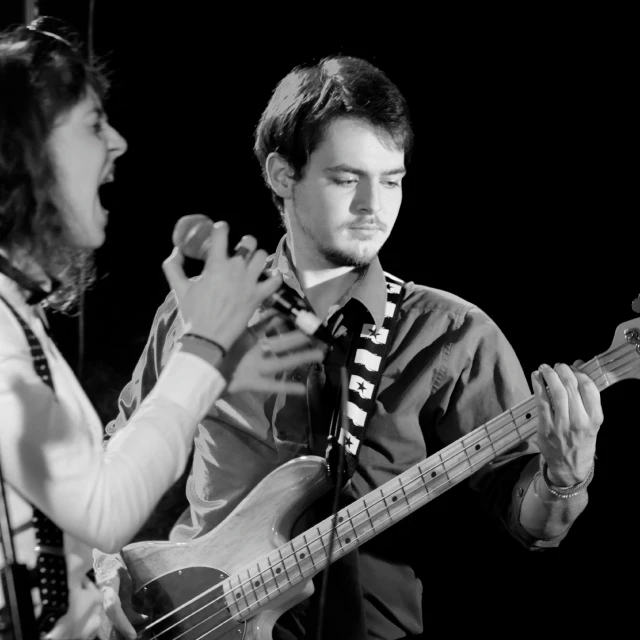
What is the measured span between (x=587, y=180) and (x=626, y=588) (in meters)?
0.96

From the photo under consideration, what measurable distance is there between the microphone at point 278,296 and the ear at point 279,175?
1.85 feet

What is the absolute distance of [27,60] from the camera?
3.85ft

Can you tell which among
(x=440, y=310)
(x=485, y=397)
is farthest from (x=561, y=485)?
(x=440, y=310)

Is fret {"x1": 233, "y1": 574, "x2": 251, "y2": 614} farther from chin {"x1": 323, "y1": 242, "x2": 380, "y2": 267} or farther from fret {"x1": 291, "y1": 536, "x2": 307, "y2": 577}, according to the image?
chin {"x1": 323, "y1": 242, "x2": 380, "y2": 267}

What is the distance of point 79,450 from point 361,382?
0.79m

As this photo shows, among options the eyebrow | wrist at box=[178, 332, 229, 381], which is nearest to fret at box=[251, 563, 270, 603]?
wrist at box=[178, 332, 229, 381]

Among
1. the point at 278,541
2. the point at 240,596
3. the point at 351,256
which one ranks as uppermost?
the point at 351,256

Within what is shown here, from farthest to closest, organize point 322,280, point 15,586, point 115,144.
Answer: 1. point 322,280
2. point 115,144
3. point 15,586

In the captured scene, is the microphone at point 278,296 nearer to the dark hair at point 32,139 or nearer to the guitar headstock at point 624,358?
the dark hair at point 32,139

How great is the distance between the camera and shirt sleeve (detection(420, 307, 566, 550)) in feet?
5.30

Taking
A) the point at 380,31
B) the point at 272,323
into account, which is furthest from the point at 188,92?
the point at 272,323

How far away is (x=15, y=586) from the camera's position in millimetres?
982

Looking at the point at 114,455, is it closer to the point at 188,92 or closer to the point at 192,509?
the point at 192,509

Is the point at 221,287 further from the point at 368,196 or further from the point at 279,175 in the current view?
the point at 279,175
